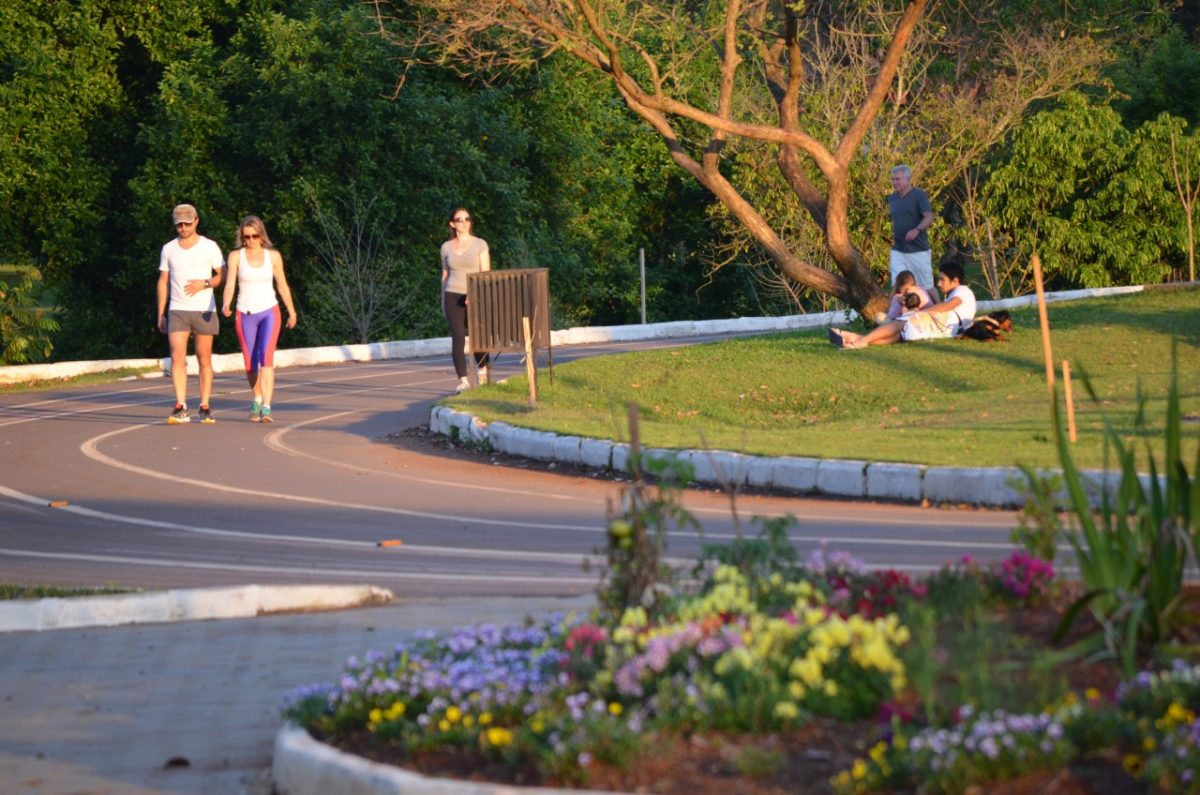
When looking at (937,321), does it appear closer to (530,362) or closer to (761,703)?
(530,362)

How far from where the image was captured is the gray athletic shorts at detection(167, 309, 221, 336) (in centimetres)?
1700

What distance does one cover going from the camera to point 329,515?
11383 millimetres

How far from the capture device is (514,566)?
359 inches

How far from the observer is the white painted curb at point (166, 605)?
7.95m

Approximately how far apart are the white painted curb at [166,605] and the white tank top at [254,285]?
9015mm

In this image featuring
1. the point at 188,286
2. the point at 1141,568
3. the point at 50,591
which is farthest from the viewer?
the point at 188,286

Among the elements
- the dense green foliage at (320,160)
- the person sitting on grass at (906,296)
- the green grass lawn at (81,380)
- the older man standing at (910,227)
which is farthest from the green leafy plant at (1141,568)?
the dense green foliage at (320,160)

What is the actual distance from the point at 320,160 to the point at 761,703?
96.0ft

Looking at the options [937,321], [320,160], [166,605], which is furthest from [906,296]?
[320,160]

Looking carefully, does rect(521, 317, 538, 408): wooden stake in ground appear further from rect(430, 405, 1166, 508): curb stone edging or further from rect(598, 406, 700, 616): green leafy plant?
rect(598, 406, 700, 616): green leafy plant

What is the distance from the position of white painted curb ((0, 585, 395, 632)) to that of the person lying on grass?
11546 millimetres

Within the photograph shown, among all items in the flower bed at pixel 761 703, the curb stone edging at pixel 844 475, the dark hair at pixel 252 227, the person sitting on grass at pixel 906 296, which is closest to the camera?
the flower bed at pixel 761 703

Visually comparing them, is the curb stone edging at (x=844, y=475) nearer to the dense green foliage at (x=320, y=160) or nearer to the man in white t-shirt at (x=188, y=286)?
the man in white t-shirt at (x=188, y=286)

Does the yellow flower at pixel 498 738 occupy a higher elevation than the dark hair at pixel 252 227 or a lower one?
lower
